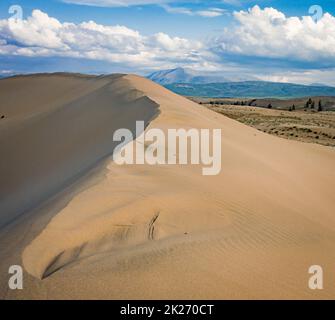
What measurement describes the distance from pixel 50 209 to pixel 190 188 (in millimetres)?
2332

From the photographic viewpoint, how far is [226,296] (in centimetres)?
369

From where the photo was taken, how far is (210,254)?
14.6ft

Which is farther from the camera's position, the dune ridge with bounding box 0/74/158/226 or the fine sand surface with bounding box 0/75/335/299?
the dune ridge with bounding box 0/74/158/226

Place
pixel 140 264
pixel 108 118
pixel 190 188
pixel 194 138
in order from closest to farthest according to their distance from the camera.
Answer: pixel 140 264 → pixel 190 188 → pixel 194 138 → pixel 108 118

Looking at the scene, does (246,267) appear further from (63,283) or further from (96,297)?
(63,283)

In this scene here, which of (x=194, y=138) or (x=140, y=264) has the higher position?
(x=194, y=138)

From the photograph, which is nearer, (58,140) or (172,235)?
(172,235)

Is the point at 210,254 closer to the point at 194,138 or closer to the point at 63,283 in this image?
the point at 63,283

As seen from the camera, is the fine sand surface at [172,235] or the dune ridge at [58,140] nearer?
the fine sand surface at [172,235]

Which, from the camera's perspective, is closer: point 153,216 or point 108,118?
point 153,216

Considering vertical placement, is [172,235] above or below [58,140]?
below
